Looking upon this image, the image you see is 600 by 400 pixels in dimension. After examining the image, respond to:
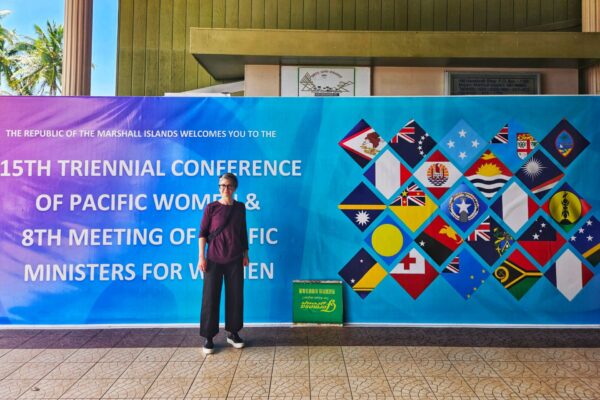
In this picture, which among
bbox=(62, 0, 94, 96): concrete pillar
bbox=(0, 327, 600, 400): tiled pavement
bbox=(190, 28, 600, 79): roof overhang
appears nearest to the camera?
bbox=(0, 327, 600, 400): tiled pavement

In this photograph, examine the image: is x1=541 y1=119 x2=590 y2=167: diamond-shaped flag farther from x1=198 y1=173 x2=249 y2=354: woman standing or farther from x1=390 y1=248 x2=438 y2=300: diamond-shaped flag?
x1=198 y1=173 x2=249 y2=354: woman standing

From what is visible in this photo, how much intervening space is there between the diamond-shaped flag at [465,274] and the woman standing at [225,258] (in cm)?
259

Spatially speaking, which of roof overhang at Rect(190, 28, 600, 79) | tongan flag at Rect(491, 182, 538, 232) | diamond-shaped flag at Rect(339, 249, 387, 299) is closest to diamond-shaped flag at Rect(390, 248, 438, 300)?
diamond-shaped flag at Rect(339, 249, 387, 299)

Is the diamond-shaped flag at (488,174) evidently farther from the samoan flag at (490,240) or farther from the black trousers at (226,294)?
the black trousers at (226,294)

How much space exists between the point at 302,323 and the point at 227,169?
2.17 metres

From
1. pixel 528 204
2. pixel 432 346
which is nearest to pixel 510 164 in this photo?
pixel 528 204

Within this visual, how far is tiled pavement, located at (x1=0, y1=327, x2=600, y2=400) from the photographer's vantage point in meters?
3.60

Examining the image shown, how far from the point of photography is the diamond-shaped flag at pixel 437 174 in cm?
521

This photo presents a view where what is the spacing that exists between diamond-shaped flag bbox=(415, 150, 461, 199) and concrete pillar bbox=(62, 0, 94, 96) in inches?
258

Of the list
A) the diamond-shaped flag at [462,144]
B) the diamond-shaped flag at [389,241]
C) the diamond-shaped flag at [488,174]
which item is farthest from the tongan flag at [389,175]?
the diamond-shaped flag at [488,174]

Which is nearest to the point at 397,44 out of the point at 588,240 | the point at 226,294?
the point at 588,240

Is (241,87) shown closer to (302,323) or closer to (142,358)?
(302,323)

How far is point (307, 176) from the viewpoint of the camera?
5.25 metres

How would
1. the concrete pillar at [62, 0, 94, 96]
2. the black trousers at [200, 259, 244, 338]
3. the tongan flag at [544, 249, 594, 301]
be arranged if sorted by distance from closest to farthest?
the black trousers at [200, 259, 244, 338]
the tongan flag at [544, 249, 594, 301]
the concrete pillar at [62, 0, 94, 96]
